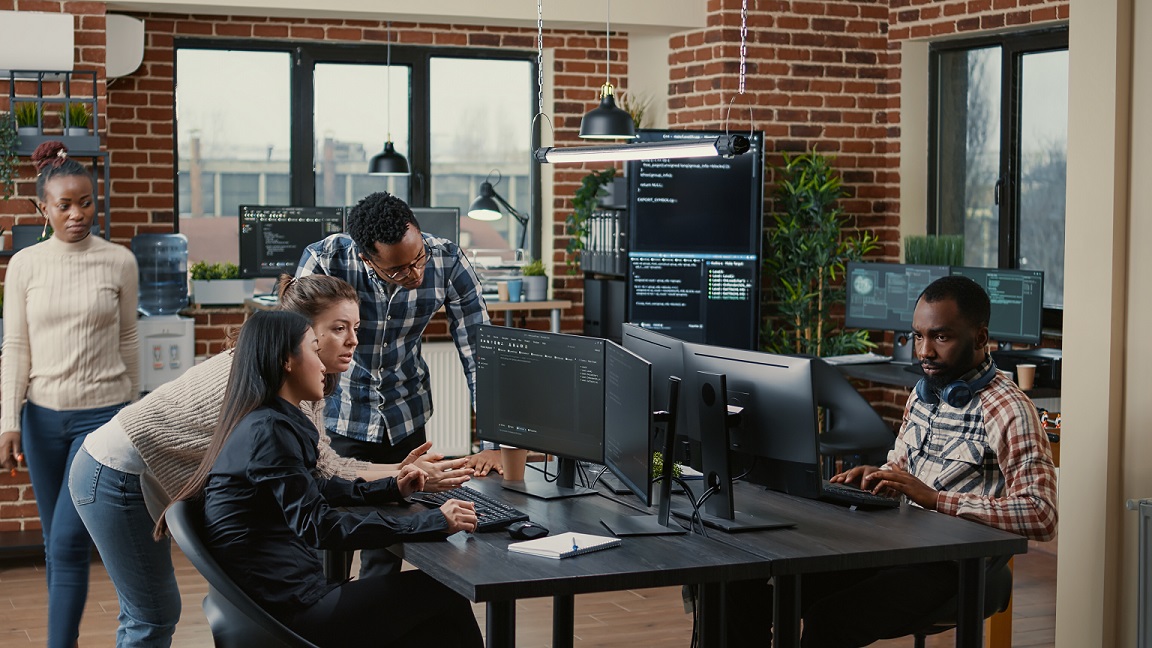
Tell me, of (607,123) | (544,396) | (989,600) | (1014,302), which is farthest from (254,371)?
(1014,302)

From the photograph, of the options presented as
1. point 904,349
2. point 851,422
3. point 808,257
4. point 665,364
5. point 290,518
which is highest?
point 808,257

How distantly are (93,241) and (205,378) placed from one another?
1.23m

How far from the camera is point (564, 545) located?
2.85 meters

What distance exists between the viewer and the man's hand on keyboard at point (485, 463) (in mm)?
3713

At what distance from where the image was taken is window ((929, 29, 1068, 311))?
250 inches

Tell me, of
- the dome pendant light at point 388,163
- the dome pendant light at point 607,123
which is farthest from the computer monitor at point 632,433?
the dome pendant light at point 388,163

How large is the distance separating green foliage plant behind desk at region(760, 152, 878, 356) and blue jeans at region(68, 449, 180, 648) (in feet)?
13.2

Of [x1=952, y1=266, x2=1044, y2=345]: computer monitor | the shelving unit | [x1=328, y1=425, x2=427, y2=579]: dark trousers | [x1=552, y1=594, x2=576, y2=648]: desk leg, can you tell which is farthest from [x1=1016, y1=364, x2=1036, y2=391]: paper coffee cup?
the shelving unit

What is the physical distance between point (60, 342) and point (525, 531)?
5.77ft

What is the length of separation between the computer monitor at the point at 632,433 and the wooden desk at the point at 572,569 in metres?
0.10

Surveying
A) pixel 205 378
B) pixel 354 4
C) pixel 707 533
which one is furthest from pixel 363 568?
pixel 354 4

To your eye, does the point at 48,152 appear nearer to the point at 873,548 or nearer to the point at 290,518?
the point at 290,518

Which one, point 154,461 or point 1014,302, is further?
point 1014,302

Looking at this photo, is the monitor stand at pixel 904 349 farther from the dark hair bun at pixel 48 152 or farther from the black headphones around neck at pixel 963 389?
the dark hair bun at pixel 48 152
